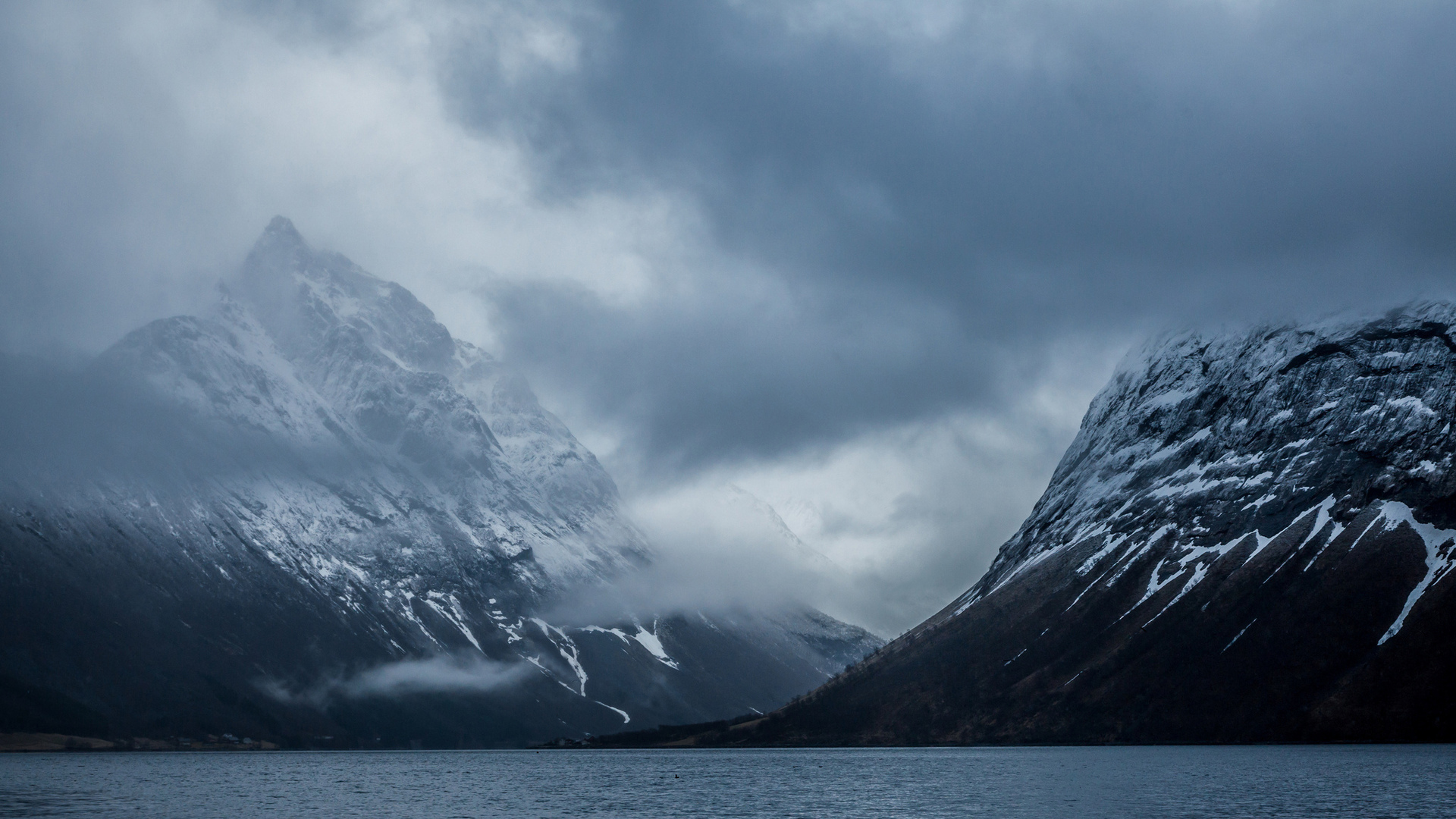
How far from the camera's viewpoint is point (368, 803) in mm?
162125

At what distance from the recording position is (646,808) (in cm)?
15088

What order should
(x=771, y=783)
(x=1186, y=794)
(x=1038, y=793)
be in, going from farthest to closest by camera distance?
(x=771, y=783) < (x=1038, y=793) < (x=1186, y=794)

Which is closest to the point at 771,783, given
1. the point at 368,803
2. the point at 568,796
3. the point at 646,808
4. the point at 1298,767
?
the point at 568,796

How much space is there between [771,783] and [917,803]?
177 feet

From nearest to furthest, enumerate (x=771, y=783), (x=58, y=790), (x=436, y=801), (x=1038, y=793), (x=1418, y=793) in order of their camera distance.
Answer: (x=1418, y=793)
(x=1038, y=793)
(x=436, y=801)
(x=58, y=790)
(x=771, y=783)

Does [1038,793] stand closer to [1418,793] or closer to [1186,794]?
[1186,794]

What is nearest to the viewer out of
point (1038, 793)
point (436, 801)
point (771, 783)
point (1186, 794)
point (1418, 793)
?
point (1418, 793)

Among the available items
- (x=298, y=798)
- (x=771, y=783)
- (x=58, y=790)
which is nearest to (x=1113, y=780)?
(x=771, y=783)

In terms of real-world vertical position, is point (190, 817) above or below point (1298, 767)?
below

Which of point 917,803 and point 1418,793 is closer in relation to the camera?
point 1418,793

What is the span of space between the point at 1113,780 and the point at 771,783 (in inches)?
2099

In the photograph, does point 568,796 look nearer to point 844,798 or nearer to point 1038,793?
point 844,798

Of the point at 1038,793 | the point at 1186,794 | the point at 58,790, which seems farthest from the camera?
the point at 58,790

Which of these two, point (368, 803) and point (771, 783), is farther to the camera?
point (771, 783)
